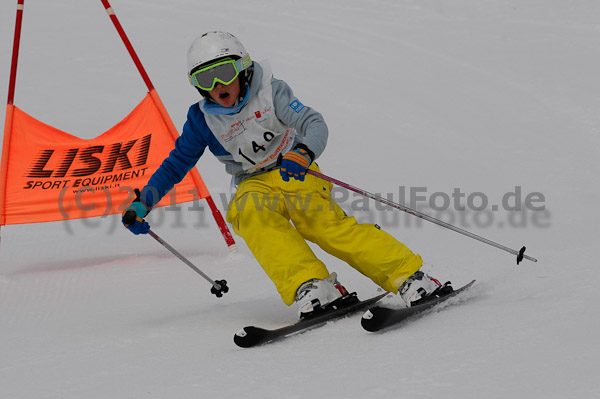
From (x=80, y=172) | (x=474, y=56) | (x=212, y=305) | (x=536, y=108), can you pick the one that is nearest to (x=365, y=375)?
(x=212, y=305)

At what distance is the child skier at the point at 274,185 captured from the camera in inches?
134

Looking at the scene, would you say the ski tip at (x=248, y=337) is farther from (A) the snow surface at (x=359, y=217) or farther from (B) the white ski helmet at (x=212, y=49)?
(B) the white ski helmet at (x=212, y=49)

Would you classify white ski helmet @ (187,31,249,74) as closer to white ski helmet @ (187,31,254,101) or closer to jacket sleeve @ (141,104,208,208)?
white ski helmet @ (187,31,254,101)

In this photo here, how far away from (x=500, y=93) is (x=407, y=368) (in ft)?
21.6

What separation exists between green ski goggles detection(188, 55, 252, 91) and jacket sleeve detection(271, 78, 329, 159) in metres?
0.27

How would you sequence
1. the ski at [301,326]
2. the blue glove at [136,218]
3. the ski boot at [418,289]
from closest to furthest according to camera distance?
the ski at [301,326] → the ski boot at [418,289] → the blue glove at [136,218]

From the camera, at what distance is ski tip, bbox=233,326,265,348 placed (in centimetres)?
311

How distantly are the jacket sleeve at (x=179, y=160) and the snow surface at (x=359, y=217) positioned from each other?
66 centimetres

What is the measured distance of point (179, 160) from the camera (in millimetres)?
3803

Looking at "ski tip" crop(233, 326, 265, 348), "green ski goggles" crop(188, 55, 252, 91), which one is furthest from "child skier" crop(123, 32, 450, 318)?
"ski tip" crop(233, 326, 265, 348)

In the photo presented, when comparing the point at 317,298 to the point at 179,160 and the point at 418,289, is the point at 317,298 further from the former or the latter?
the point at 179,160

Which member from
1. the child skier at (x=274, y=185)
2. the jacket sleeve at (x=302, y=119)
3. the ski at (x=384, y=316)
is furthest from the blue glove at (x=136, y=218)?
the ski at (x=384, y=316)

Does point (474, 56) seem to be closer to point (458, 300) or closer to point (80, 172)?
point (80, 172)

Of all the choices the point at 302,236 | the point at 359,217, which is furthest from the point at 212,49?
the point at 359,217
